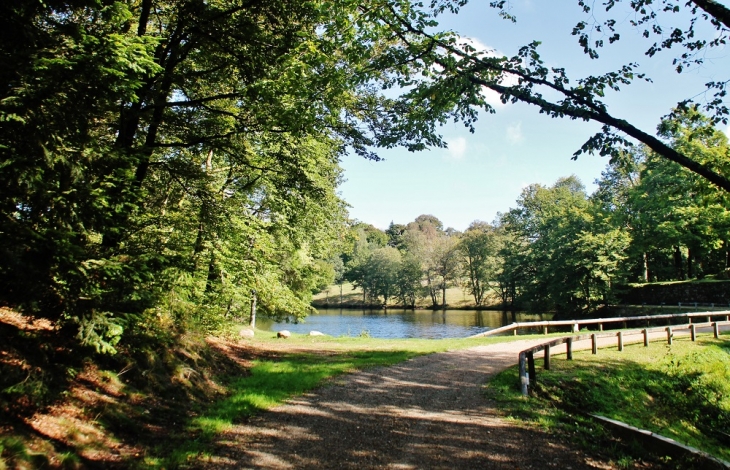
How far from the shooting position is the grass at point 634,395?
7415 mm

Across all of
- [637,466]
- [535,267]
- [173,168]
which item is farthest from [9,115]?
[535,267]

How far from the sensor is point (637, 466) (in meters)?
5.69

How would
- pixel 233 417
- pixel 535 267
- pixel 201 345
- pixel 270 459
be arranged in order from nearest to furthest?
1. pixel 270 459
2. pixel 233 417
3. pixel 201 345
4. pixel 535 267

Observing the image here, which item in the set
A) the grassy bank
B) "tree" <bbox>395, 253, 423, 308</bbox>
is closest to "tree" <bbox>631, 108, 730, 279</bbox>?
the grassy bank

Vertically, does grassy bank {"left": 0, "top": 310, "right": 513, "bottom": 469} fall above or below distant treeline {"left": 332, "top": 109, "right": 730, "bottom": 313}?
below

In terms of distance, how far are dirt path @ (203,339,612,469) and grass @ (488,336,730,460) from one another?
71 centimetres

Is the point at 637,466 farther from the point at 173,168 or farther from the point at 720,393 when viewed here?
the point at 173,168

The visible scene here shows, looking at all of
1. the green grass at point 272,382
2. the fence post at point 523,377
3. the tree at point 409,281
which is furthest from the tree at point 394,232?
the fence post at point 523,377

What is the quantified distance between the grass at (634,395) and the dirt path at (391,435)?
0.71 m

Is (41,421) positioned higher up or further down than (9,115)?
further down

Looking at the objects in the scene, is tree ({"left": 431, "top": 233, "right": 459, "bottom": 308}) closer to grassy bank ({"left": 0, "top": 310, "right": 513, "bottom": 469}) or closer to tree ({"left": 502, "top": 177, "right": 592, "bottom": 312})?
tree ({"left": 502, "top": 177, "right": 592, "bottom": 312})

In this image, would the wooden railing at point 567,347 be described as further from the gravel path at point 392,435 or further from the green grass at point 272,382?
the green grass at point 272,382

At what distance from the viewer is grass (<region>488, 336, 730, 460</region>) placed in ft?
24.3

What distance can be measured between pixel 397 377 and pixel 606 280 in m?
32.4
